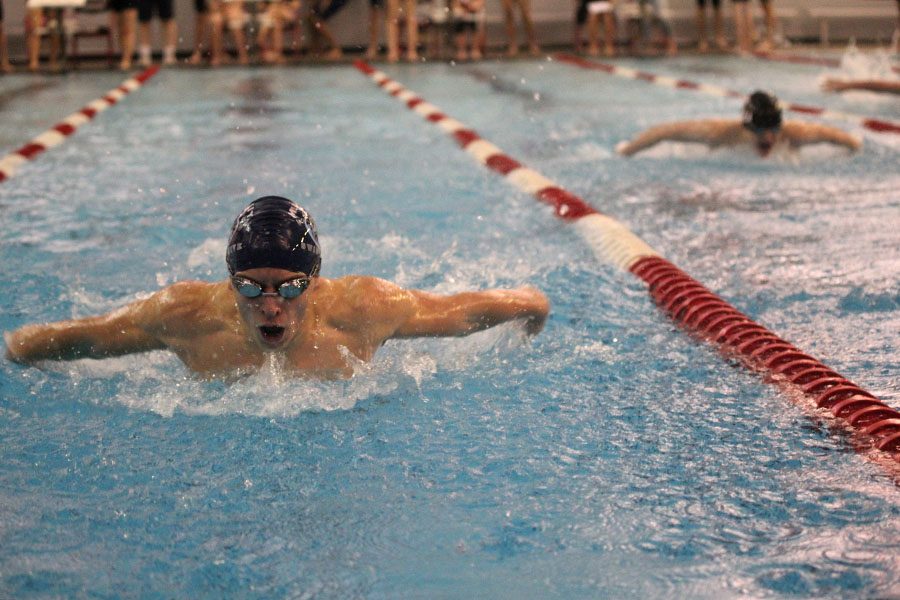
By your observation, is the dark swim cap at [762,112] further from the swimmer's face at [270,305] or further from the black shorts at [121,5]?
the black shorts at [121,5]

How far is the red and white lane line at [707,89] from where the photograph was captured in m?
7.51

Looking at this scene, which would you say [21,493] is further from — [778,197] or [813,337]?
[778,197]

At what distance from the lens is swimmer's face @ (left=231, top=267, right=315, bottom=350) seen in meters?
2.55

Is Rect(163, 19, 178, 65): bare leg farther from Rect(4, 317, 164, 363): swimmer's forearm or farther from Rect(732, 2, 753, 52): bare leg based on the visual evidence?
Rect(4, 317, 164, 363): swimmer's forearm

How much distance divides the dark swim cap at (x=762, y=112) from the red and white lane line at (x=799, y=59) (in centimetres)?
653

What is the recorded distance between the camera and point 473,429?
8.73 feet

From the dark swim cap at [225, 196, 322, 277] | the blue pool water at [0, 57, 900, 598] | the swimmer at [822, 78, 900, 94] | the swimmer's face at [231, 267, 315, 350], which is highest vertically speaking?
the swimmer at [822, 78, 900, 94]

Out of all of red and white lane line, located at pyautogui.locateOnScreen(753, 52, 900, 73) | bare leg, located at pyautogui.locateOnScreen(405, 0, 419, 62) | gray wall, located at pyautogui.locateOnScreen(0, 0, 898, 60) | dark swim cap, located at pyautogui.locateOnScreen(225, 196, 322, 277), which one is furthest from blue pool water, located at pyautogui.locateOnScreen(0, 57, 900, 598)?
gray wall, located at pyautogui.locateOnScreen(0, 0, 898, 60)

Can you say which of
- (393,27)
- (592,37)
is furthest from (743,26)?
(393,27)

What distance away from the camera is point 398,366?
300 cm

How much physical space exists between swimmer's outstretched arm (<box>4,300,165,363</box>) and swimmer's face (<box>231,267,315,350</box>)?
277mm

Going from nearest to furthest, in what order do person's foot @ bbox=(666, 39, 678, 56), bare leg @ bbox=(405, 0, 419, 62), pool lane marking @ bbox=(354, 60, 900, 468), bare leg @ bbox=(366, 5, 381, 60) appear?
1. pool lane marking @ bbox=(354, 60, 900, 468)
2. bare leg @ bbox=(405, 0, 419, 62)
3. bare leg @ bbox=(366, 5, 381, 60)
4. person's foot @ bbox=(666, 39, 678, 56)

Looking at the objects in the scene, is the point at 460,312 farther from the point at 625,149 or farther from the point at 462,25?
the point at 462,25

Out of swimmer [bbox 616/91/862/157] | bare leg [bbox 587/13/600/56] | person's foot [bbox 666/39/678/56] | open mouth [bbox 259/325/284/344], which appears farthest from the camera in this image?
bare leg [bbox 587/13/600/56]
